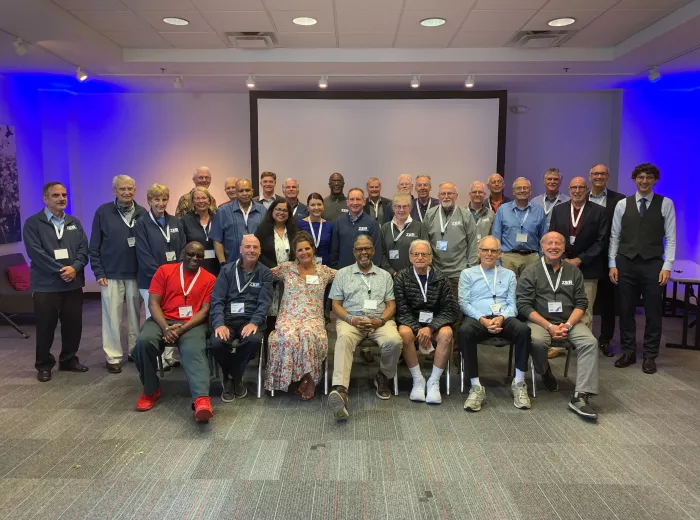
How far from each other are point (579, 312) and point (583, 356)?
0.36 metres

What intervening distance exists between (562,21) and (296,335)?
3.93 meters

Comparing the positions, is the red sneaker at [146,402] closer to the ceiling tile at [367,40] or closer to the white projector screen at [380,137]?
the ceiling tile at [367,40]

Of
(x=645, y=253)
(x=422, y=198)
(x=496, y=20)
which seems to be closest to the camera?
(x=645, y=253)

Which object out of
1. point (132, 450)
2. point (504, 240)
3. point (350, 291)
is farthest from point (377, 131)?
point (132, 450)

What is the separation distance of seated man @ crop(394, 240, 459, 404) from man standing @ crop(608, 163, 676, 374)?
5.90 ft

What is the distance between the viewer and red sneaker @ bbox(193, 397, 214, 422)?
10.7 ft

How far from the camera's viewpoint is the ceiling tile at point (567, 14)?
14.9ft

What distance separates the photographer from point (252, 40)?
5.32 metres

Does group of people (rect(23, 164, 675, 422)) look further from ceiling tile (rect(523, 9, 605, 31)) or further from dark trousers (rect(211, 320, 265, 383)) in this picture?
ceiling tile (rect(523, 9, 605, 31))

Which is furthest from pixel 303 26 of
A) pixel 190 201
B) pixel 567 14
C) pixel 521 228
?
pixel 521 228

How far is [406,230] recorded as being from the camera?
4.43m

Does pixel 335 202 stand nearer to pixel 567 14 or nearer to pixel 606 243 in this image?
pixel 606 243

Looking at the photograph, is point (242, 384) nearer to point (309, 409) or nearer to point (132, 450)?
point (309, 409)

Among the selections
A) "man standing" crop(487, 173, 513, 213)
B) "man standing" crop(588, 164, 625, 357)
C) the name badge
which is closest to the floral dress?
the name badge
